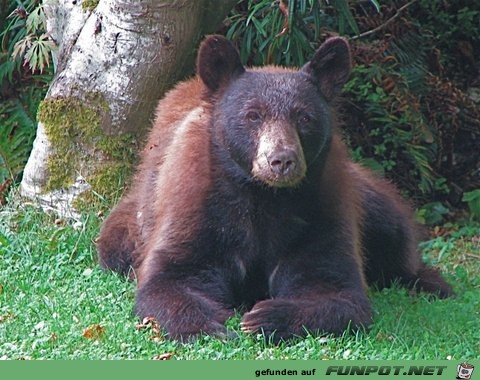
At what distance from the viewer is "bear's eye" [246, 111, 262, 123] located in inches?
278

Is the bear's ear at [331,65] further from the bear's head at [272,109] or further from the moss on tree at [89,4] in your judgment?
the moss on tree at [89,4]

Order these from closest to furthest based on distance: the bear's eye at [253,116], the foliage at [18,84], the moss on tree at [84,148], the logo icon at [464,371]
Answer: the logo icon at [464,371] → the bear's eye at [253,116] → the moss on tree at [84,148] → the foliage at [18,84]

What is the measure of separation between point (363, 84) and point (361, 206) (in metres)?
2.63

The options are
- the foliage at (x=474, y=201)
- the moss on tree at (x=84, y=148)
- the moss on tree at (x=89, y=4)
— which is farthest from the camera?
the foliage at (x=474, y=201)

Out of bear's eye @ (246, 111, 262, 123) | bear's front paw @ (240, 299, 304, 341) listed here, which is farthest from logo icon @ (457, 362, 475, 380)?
bear's eye @ (246, 111, 262, 123)

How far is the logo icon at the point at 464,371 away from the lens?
6055 millimetres

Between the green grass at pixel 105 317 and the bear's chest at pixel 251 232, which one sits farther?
the bear's chest at pixel 251 232

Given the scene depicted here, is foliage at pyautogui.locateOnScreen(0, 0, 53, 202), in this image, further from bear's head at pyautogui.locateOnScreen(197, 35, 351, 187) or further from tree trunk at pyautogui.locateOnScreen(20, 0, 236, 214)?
bear's head at pyautogui.locateOnScreen(197, 35, 351, 187)

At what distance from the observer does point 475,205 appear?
11.0 m

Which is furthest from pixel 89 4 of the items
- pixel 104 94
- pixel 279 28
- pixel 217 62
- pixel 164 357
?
pixel 164 357

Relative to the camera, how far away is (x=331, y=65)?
750 centimetres

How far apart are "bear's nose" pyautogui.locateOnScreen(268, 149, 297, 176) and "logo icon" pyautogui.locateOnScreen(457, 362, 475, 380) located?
149 centimetres

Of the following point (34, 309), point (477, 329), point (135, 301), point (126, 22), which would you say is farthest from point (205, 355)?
point (126, 22)

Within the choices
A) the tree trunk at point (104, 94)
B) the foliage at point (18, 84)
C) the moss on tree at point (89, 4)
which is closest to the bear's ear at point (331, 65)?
the tree trunk at point (104, 94)
